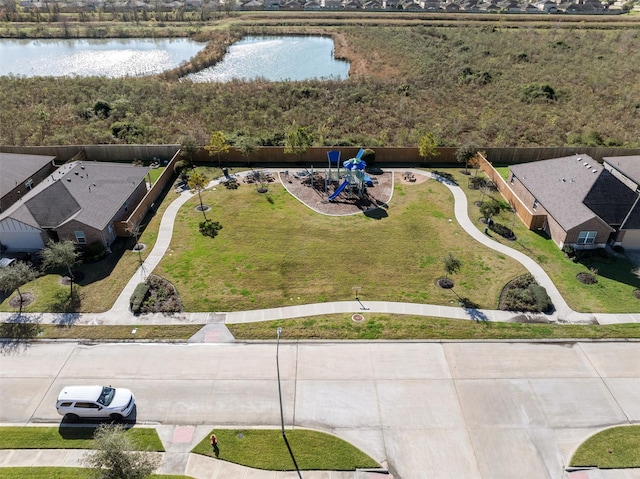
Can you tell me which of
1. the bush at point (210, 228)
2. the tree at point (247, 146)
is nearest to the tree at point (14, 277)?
the bush at point (210, 228)

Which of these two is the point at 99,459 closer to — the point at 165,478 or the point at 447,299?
the point at 165,478

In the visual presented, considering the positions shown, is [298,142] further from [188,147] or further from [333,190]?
[188,147]

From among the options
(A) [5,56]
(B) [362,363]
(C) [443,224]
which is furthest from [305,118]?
(A) [5,56]

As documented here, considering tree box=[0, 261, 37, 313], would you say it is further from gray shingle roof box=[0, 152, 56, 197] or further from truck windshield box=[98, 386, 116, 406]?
gray shingle roof box=[0, 152, 56, 197]

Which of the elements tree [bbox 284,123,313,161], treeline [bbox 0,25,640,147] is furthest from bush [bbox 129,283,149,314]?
treeline [bbox 0,25,640,147]

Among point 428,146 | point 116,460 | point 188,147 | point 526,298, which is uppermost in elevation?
point 428,146

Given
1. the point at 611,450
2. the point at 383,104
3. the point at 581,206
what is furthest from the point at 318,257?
the point at 383,104

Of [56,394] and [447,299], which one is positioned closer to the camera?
[56,394]
